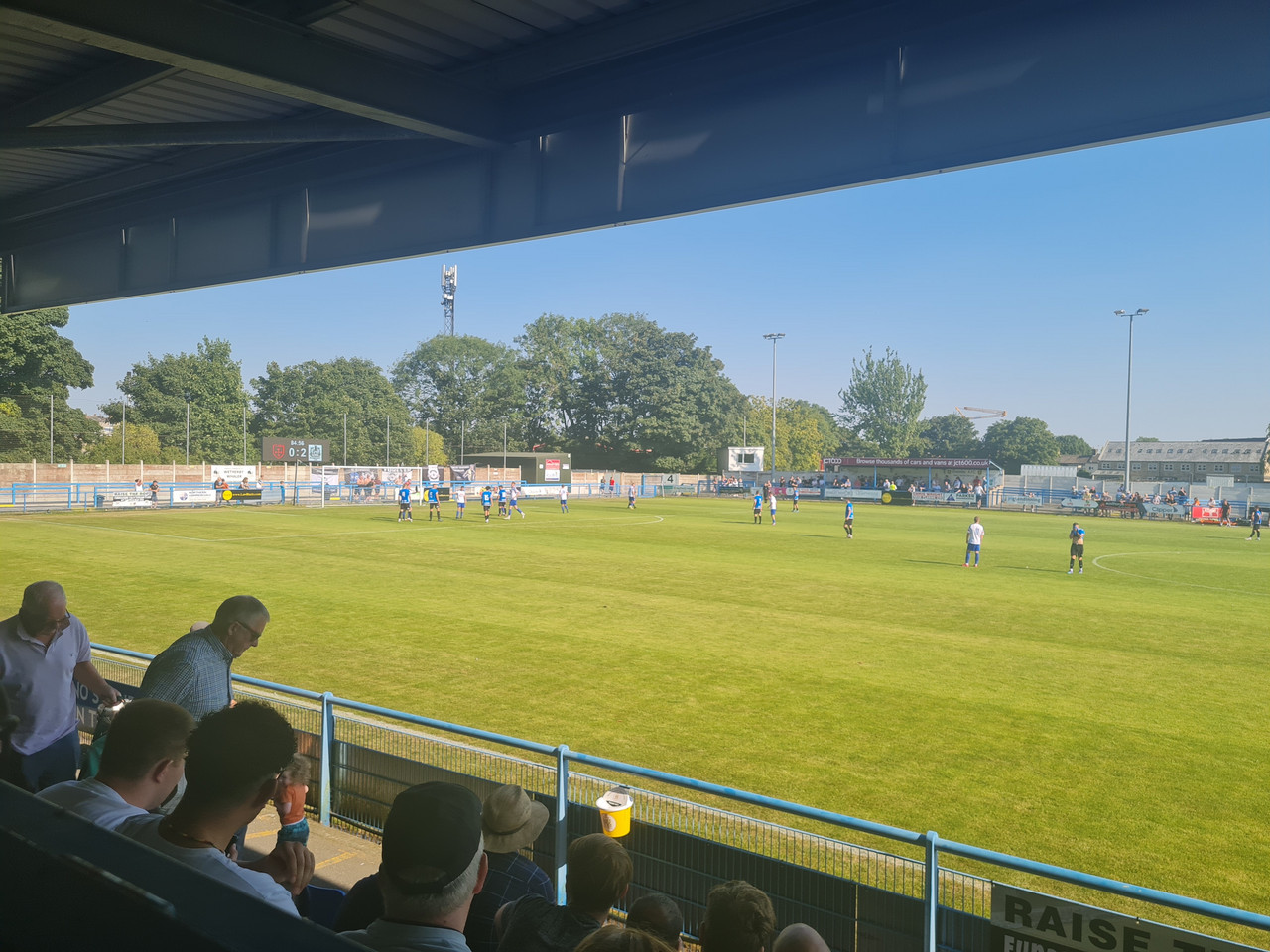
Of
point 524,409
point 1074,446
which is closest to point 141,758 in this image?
point 524,409

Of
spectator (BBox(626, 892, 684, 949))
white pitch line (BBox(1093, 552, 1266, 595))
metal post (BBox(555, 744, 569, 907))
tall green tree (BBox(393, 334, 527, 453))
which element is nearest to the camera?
→ spectator (BBox(626, 892, 684, 949))

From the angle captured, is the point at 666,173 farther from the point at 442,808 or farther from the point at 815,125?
the point at 442,808

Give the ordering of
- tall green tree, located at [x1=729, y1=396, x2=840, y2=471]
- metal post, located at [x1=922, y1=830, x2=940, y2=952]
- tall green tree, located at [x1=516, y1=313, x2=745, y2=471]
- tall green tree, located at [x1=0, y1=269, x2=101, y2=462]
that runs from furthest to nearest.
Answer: tall green tree, located at [x1=729, y1=396, x2=840, y2=471] < tall green tree, located at [x1=516, y1=313, x2=745, y2=471] < tall green tree, located at [x1=0, y1=269, x2=101, y2=462] < metal post, located at [x1=922, y1=830, x2=940, y2=952]

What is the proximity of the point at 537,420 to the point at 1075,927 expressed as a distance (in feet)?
363

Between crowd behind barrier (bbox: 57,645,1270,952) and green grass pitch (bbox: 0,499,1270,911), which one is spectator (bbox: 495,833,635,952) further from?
green grass pitch (bbox: 0,499,1270,911)

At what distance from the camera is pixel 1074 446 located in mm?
154625

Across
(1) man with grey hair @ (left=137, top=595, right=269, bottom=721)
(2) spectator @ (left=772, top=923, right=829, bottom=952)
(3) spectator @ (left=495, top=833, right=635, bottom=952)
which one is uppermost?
(1) man with grey hair @ (left=137, top=595, right=269, bottom=721)

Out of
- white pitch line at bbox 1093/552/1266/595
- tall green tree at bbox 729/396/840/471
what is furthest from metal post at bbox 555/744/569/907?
tall green tree at bbox 729/396/840/471

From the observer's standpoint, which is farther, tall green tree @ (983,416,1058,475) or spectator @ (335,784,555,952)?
tall green tree @ (983,416,1058,475)

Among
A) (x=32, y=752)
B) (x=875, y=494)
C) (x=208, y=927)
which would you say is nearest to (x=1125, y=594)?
(x=32, y=752)

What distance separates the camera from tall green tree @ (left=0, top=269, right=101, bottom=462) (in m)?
A: 59.5

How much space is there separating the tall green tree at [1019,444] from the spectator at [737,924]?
417ft

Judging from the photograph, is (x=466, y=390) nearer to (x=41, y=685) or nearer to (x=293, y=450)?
(x=293, y=450)

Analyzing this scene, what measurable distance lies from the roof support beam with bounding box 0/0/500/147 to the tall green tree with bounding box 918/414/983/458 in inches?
5104
